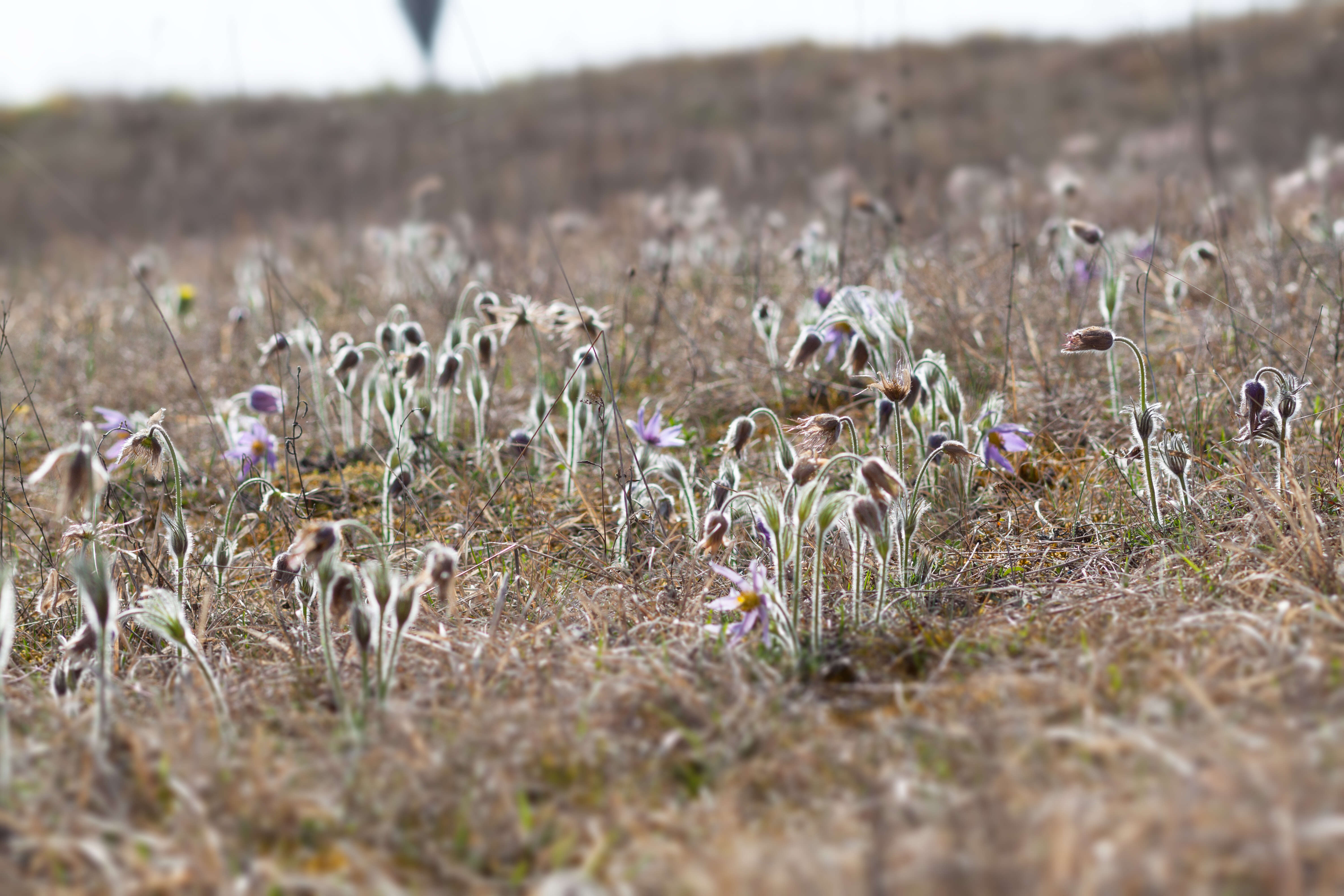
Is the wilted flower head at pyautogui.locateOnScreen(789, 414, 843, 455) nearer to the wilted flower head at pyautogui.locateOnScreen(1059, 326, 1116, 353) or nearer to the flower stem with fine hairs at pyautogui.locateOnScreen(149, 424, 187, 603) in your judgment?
the wilted flower head at pyautogui.locateOnScreen(1059, 326, 1116, 353)

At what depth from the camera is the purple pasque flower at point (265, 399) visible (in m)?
3.01

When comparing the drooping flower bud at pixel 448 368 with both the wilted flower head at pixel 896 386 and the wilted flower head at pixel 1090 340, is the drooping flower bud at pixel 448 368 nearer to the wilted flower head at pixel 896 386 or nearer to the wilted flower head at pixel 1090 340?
the wilted flower head at pixel 896 386

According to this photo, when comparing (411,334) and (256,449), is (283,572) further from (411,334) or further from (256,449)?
(411,334)

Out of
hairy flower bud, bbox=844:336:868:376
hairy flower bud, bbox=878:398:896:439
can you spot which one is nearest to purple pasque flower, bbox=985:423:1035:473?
hairy flower bud, bbox=878:398:896:439

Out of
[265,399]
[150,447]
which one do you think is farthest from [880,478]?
[265,399]

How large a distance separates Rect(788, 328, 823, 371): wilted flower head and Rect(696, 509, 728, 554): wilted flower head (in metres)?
0.67

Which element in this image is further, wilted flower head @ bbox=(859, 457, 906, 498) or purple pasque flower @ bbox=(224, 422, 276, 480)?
purple pasque flower @ bbox=(224, 422, 276, 480)

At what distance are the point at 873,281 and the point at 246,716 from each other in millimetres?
3346

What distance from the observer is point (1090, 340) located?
2.30 m

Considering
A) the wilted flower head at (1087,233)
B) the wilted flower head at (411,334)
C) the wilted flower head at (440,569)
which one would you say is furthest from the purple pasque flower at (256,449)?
the wilted flower head at (1087,233)

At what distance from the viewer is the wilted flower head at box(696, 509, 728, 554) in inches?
82.0

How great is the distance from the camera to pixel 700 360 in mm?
3990

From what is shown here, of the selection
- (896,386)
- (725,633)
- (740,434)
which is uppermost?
(896,386)

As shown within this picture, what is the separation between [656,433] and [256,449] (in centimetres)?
129
